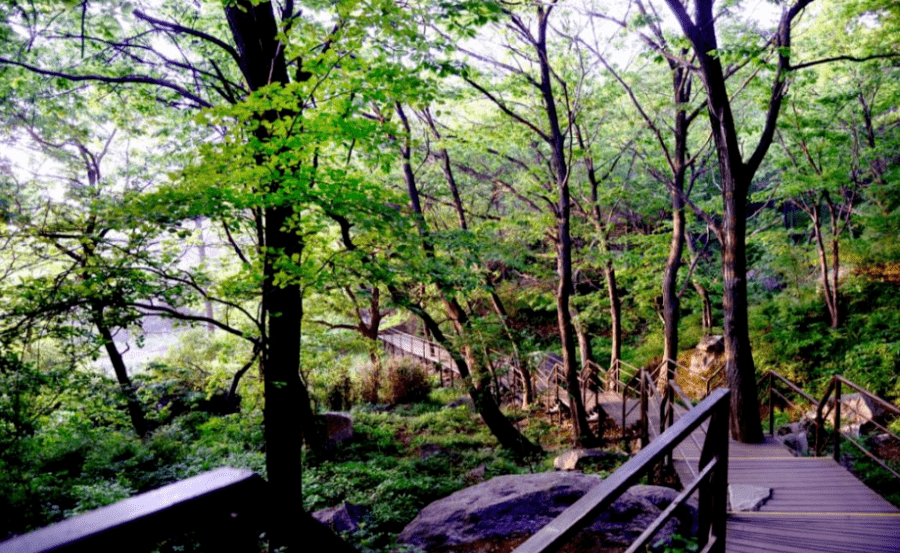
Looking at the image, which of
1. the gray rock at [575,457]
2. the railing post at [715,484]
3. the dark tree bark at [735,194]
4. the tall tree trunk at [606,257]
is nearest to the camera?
the railing post at [715,484]

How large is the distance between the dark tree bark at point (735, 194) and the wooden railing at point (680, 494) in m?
5.10

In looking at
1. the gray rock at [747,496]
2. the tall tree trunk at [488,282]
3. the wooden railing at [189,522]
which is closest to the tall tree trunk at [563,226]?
the tall tree trunk at [488,282]

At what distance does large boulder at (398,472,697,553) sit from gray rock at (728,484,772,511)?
0.56 meters

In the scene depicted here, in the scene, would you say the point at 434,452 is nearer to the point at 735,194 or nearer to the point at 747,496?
the point at 747,496

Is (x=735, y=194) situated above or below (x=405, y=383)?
above

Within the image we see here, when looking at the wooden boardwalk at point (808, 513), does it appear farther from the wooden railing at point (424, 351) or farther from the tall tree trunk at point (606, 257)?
the wooden railing at point (424, 351)

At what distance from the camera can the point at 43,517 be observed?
4.77 meters

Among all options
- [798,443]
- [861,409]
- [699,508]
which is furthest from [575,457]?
[699,508]

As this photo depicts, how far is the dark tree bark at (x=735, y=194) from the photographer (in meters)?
Answer: 6.88

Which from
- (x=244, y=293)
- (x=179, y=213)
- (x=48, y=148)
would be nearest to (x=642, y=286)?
(x=244, y=293)

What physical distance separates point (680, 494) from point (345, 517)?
4665 millimetres

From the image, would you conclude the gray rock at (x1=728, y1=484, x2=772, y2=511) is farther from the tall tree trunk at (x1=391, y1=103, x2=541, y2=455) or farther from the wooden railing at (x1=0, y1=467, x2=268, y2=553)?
the wooden railing at (x1=0, y1=467, x2=268, y2=553)

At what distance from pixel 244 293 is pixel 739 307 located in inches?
273

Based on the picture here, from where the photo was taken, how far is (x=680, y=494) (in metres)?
2.02
